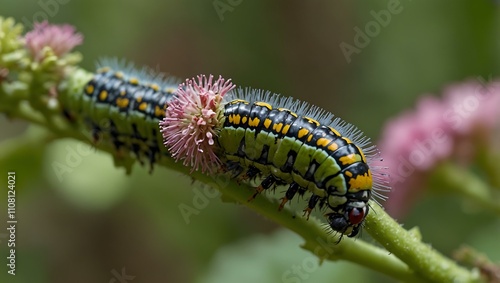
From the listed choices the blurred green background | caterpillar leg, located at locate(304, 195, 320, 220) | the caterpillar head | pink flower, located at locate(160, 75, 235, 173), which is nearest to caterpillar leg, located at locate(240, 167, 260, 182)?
pink flower, located at locate(160, 75, 235, 173)

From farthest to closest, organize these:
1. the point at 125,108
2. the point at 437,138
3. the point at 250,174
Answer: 1. the point at 437,138
2. the point at 125,108
3. the point at 250,174

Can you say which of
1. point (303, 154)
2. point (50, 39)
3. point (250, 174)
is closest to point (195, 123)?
point (250, 174)

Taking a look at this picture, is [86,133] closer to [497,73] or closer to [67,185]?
[67,185]

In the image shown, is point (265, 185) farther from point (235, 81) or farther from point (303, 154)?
point (235, 81)

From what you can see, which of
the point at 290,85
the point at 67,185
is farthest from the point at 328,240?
the point at 290,85

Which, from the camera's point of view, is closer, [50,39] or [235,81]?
[50,39]

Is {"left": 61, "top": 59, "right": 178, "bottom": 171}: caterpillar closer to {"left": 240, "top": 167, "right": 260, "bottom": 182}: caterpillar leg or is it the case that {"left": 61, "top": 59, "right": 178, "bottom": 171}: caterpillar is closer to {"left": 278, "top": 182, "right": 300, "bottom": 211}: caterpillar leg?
{"left": 240, "top": 167, "right": 260, "bottom": 182}: caterpillar leg

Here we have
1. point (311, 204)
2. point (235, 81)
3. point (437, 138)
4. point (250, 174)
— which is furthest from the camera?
point (235, 81)
